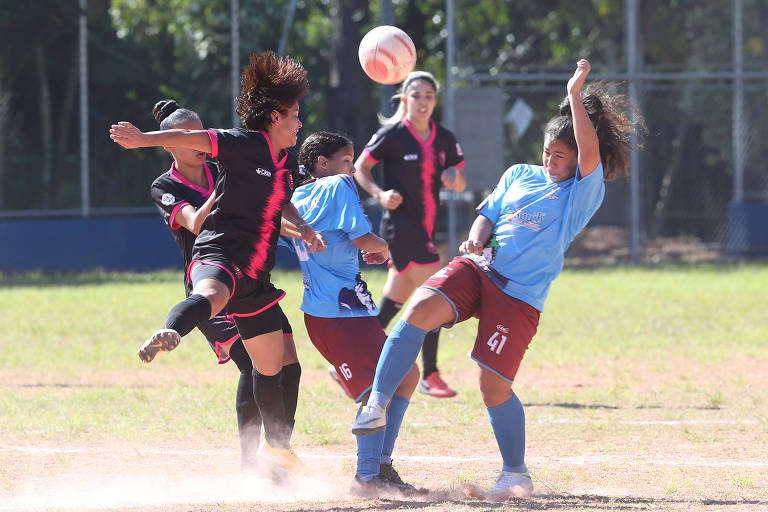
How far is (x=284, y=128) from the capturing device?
4.96 m

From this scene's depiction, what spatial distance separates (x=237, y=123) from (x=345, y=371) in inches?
540

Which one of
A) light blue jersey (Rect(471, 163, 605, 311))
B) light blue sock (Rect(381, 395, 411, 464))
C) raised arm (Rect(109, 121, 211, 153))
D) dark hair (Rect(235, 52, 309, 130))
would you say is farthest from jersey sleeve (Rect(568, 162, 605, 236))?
raised arm (Rect(109, 121, 211, 153))

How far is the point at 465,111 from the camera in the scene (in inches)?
675

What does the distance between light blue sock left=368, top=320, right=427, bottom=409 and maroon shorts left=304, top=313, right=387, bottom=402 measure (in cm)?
25

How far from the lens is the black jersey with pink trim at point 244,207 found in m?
4.77

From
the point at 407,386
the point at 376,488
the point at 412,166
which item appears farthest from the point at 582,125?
the point at 412,166

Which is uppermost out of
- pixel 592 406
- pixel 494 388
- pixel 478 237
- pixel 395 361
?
pixel 478 237

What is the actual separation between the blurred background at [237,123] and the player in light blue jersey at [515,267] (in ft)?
34.1

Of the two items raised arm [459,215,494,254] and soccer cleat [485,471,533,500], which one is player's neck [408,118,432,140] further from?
soccer cleat [485,471,533,500]

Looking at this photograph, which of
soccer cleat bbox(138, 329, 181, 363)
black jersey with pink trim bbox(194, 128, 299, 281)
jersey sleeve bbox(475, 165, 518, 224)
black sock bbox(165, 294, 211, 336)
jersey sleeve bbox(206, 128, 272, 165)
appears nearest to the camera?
soccer cleat bbox(138, 329, 181, 363)

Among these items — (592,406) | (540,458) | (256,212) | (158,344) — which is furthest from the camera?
(592,406)

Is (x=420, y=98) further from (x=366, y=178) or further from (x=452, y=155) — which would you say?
(x=366, y=178)

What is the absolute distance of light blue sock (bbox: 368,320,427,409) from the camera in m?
4.78

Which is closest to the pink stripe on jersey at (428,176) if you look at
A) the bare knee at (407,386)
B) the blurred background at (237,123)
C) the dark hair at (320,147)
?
the dark hair at (320,147)
